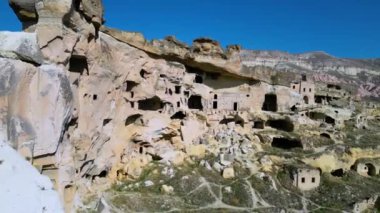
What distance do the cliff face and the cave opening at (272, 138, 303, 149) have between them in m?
0.10

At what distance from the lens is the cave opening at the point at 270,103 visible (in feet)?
127

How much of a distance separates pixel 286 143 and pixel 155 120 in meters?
12.1

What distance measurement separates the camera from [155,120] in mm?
32188

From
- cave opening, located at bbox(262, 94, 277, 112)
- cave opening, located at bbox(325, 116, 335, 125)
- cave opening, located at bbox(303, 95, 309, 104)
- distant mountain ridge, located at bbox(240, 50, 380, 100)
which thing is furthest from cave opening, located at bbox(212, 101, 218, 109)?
distant mountain ridge, located at bbox(240, 50, 380, 100)

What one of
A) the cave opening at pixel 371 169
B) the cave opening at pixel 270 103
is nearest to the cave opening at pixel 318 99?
the cave opening at pixel 270 103

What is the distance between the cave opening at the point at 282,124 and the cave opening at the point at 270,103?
54.2 inches

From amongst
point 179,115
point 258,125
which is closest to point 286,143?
point 258,125

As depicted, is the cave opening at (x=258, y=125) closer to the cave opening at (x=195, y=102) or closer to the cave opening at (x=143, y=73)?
the cave opening at (x=195, y=102)

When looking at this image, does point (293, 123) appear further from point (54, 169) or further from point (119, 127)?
point (54, 169)

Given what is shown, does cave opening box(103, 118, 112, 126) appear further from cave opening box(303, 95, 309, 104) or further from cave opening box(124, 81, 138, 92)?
cave opening box(303, 95, 309, 104)

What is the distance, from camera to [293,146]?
34875mm

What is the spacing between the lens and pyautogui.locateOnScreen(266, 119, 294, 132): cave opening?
36.5m

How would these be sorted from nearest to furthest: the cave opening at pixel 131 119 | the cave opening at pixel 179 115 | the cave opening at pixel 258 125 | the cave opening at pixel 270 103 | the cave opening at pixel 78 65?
the cave opening at pixel 78 65, the cave opening at pixel 131 119, the cave opening at pixel 179 115, the cave opening at pixel 258 125, the cave opening at pixel 270 103

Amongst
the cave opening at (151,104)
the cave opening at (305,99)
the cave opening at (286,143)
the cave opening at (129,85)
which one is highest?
the cave opening at (129,85)
